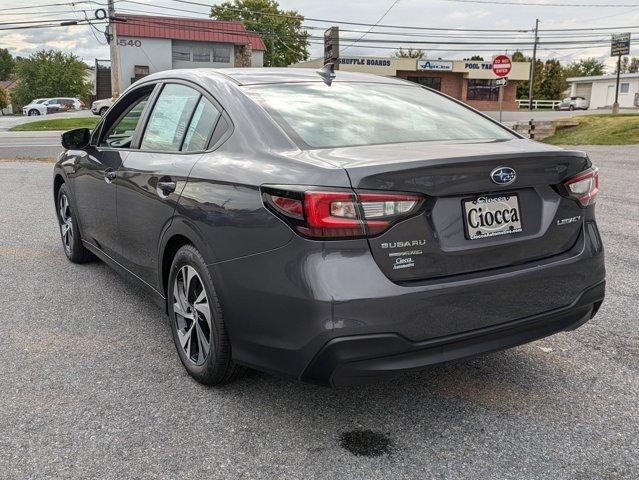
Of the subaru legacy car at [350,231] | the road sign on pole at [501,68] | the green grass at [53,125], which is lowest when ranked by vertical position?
the green grass at [53,125]

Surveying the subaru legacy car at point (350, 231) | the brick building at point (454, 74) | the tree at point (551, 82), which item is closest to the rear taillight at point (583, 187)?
the subaru legacy car at point (350, 231)

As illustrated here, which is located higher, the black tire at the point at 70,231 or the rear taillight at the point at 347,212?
the rear taillight at the point at 347,212

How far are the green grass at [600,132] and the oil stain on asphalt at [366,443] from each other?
718 inches

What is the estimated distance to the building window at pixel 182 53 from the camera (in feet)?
171

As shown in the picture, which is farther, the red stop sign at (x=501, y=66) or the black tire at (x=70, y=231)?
the red stop sign at (x=501, y=66)

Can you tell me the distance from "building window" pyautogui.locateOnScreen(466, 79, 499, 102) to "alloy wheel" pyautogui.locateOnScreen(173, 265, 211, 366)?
59822mm

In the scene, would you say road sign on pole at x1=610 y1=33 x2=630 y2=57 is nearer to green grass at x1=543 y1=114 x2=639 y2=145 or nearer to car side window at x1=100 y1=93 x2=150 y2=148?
green grass at x1=543 y1=114 x2=639 y2=145

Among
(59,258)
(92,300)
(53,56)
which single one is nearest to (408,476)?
(92,300)

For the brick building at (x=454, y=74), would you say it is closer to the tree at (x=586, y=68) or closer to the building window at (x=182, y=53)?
the building window at (x=182, y=53)

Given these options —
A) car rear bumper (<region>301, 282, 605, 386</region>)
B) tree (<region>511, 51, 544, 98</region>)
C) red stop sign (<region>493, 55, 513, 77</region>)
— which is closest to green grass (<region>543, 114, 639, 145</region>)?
red stop sign (<region>493, 55, 513, 77</region>)

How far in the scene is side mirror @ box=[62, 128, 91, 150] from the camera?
4.84 meters

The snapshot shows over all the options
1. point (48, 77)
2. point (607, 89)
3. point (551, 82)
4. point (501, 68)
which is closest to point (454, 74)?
point (607, 89)

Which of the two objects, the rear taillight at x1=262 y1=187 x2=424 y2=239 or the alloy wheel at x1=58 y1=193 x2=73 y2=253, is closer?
the rear taillight at x1=262 y1=187 x2=424 y2=239

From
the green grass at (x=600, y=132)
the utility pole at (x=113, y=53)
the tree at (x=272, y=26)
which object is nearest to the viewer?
the green grass at (x=600, y=132)
